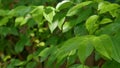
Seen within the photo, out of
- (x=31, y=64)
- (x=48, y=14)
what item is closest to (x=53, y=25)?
(x=48, y=14)

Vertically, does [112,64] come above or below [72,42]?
below

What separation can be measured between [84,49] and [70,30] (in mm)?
551

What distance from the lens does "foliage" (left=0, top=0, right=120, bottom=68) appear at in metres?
0.85

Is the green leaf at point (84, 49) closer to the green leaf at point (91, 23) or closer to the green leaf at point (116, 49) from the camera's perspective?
the green leaf at point (116, 49)

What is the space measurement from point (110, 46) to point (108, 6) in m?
0.24

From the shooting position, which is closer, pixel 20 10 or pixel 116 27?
pixel 116 27

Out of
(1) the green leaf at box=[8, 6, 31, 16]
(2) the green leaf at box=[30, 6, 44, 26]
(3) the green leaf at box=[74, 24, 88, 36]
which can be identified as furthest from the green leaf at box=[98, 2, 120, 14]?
(1) the green leaf at box=[8, 6, 31, 16]

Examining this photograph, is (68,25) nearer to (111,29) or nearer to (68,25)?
(68,25)

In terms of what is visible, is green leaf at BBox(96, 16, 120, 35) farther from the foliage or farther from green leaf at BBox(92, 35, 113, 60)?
green leaf at BBox(92, 35, 113, 60)

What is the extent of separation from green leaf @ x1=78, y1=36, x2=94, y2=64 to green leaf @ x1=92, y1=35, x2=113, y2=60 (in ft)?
Result: 0.05

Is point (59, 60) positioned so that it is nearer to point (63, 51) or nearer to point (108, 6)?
point (63, 51)

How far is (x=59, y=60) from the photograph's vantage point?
88cm

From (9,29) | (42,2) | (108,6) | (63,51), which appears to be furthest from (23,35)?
(63,51)

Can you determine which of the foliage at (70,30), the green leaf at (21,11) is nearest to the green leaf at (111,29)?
the foliage at (70,30)
